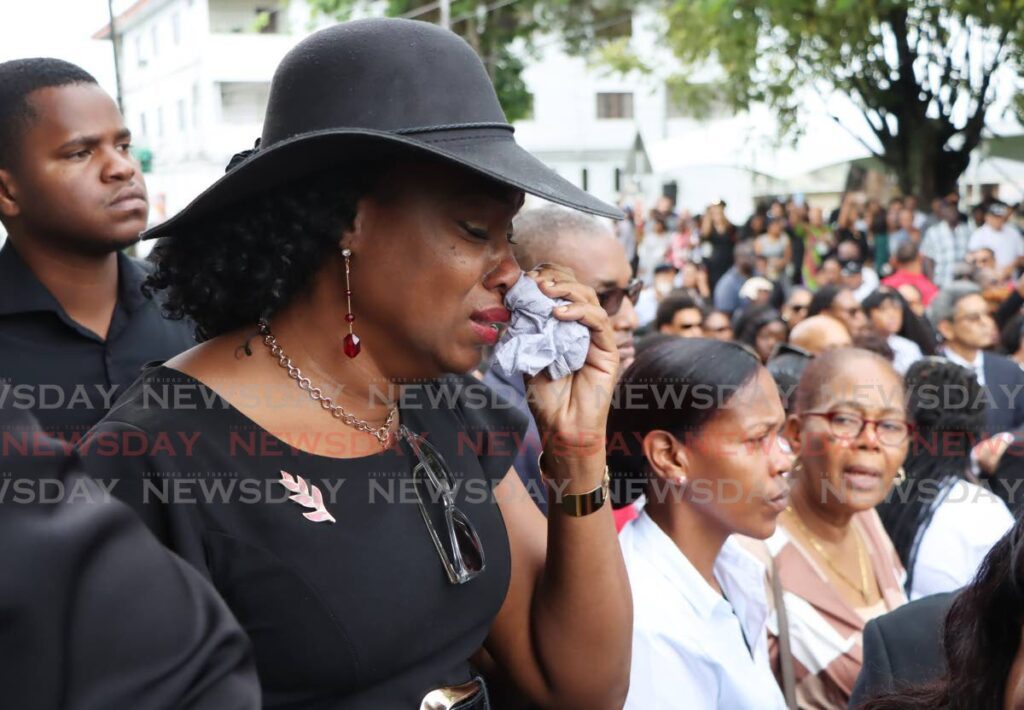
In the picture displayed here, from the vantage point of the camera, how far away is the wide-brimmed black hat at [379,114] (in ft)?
5.64

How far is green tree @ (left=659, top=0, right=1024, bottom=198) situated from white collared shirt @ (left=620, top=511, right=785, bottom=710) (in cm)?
1188

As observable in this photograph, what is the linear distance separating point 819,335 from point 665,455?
3.56 m

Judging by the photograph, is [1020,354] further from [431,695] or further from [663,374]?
[431,695]

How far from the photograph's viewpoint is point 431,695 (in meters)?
1.77

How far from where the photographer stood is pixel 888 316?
729 centimetres

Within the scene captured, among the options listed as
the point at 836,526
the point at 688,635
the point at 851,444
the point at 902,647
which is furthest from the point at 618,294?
the point at 902,647

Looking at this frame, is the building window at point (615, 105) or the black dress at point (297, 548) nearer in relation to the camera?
the black dress at point (297, 548)

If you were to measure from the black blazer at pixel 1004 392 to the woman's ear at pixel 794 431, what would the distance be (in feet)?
8.75

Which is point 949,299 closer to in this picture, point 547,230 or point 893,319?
point 893,319

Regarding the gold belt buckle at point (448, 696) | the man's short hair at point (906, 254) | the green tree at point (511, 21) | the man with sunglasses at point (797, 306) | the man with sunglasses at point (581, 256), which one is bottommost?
the man with sunglasses at point (797, 306)

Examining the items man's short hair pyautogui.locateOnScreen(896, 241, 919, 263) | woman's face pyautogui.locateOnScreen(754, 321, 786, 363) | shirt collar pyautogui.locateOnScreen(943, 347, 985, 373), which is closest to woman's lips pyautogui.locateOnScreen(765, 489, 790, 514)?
shirt collar pyautogui.locateOnScreen(943, 347, 985, 373)

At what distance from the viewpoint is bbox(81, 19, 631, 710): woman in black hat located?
165 centimetres

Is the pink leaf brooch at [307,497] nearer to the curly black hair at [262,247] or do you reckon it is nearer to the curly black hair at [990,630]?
the curly black hair at [262,247]

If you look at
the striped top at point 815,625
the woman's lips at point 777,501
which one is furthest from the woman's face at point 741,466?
the striped top at point 815,625
